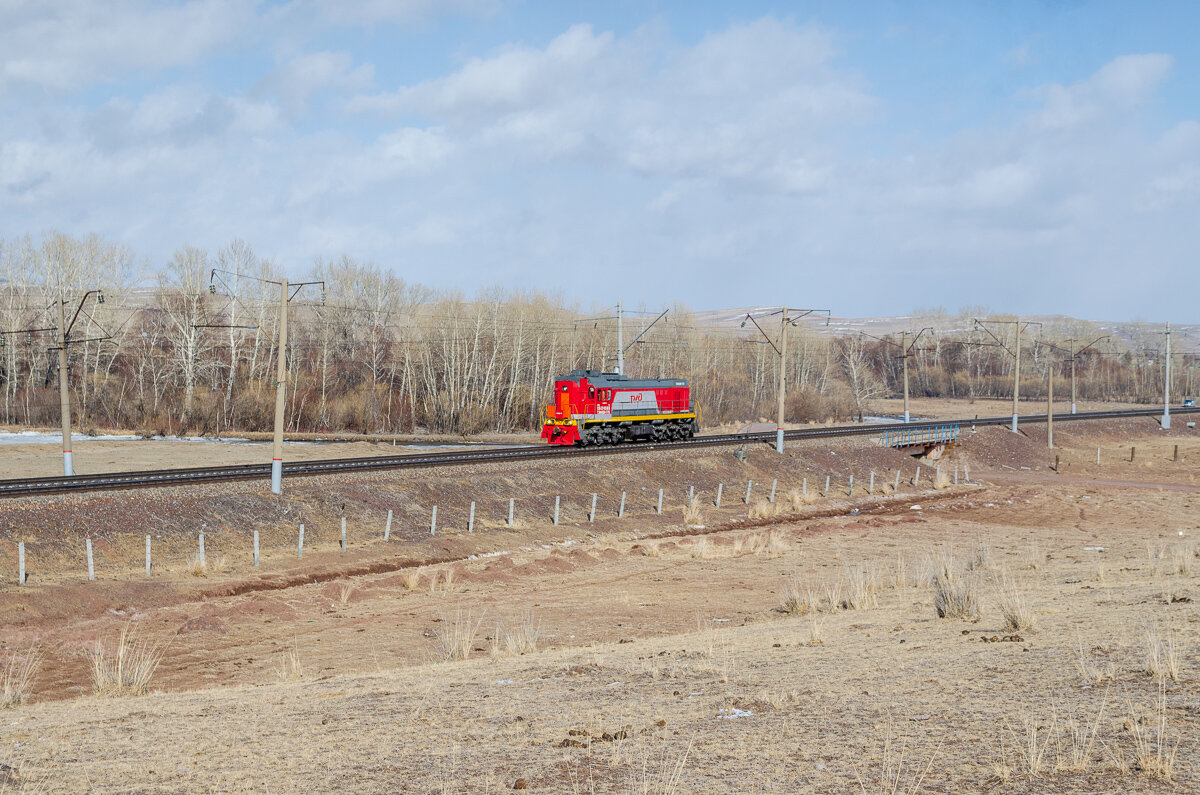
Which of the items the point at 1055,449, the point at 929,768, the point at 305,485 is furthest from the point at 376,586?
the point at 1055,449

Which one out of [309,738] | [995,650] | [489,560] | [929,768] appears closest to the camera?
[929,768]

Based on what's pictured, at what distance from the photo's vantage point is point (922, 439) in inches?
2534

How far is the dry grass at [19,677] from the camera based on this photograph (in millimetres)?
13188

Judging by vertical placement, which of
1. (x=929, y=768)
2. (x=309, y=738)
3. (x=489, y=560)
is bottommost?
(x=489, y=560)

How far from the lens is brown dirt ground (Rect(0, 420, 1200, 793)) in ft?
26.6

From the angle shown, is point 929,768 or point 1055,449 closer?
point 929,768

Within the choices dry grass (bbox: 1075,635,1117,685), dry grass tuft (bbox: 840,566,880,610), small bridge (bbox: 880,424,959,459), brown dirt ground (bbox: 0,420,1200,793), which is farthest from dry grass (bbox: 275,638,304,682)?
small bridge (bbox: 880,424,959,459)

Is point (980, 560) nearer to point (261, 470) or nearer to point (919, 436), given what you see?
point (261, 470)

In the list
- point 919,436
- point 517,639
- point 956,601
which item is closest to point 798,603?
point 956,601

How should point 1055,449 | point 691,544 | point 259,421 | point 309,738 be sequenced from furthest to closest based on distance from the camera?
point 259,421 < point 1055,449 < point 691,544 < point 309,738

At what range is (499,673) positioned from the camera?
13312 millimetres

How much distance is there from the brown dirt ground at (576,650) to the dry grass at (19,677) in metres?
0.40

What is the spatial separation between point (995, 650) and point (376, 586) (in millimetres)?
17514

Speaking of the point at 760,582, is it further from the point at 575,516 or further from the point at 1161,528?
the point at 1161,528
